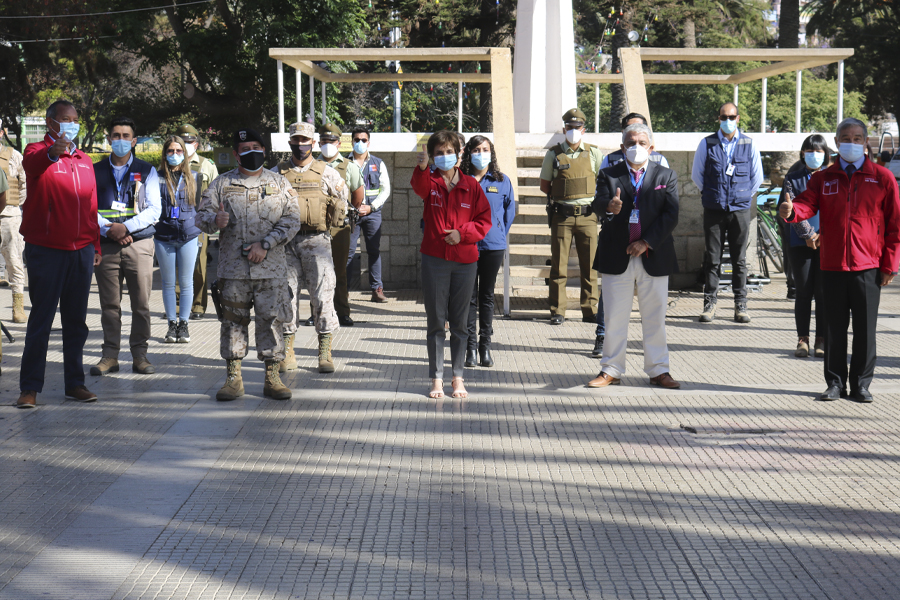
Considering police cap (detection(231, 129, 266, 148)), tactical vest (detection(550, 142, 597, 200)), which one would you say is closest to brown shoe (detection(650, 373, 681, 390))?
tactical vest (detection(550, 142, 597, 200))

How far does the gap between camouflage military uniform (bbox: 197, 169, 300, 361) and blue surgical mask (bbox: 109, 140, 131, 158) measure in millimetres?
1272

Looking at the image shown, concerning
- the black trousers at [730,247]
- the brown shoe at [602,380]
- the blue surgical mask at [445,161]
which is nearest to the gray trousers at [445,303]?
the blue surgical mask at [445,161]

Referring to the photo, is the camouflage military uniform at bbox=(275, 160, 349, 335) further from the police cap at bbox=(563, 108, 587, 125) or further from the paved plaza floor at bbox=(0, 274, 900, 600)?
the police cap at bbox=(563, 108, 587, 125)

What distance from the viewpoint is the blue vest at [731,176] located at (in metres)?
10.2

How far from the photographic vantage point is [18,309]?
1066cm

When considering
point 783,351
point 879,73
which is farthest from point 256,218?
point 879,73

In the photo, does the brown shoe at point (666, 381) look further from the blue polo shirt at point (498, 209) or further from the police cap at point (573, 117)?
the police cap at point (573, 117)

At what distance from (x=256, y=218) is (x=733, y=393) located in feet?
12.0

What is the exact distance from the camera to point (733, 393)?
713 centimetres

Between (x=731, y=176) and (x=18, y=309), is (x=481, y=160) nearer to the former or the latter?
(x=731, y=176)

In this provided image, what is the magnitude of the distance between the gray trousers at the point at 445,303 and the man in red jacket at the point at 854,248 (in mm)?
2355

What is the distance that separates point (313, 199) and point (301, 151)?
Answer: 0.39m

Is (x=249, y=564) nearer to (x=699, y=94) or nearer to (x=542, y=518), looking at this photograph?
(x=542, y=518)

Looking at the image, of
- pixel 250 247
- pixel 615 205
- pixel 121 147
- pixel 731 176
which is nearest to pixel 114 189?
pixel 121 147
